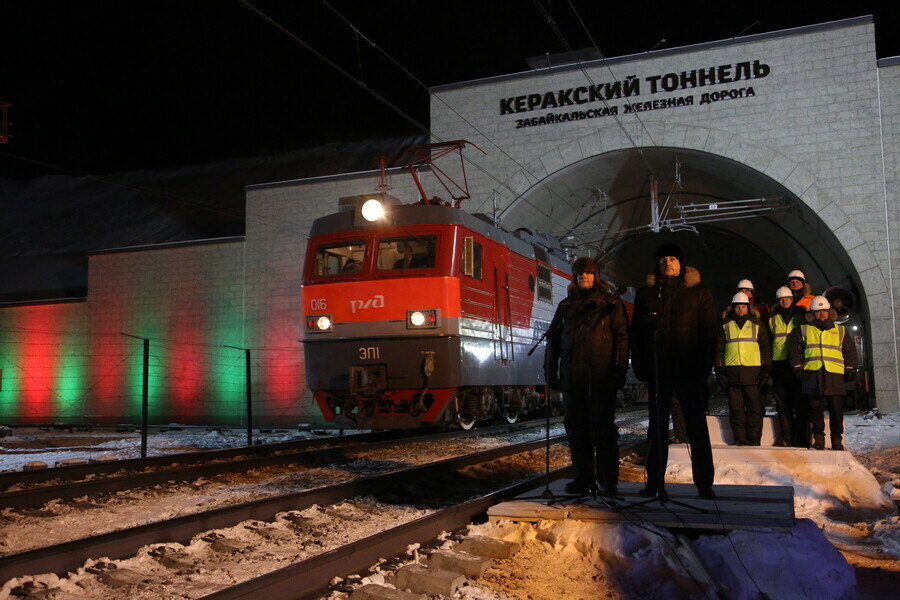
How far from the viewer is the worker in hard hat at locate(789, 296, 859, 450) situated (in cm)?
852

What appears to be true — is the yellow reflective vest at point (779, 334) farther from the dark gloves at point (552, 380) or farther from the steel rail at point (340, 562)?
the steel rail at point (340, 562)

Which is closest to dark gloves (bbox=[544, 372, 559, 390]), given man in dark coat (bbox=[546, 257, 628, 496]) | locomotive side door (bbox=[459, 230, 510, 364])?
man in dark coat (bbox=[546, 257, 628, 496])

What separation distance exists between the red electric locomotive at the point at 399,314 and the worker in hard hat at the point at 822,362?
435cm

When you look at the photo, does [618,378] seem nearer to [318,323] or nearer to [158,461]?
[158,461]

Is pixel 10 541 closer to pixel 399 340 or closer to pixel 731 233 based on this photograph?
pixel 399 340

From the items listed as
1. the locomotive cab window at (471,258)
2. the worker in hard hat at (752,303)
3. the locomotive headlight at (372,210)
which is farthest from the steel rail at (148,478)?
the worker in hard hat at (752,303)

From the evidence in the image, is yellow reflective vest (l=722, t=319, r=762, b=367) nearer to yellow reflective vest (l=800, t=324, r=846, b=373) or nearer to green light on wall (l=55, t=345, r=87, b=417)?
yellow reflective vest (l=800, t=324, r=846, b=373)

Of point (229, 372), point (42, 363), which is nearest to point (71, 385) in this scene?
point (42, 363)

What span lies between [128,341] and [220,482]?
632 inches

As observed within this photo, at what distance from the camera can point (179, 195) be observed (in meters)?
60.4

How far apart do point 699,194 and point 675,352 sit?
1955 centimetres

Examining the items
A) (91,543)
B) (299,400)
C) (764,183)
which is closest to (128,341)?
(299,400)

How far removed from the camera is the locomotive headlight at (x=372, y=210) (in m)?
11.2

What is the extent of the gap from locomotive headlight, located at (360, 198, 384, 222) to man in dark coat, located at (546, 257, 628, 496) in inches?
238
